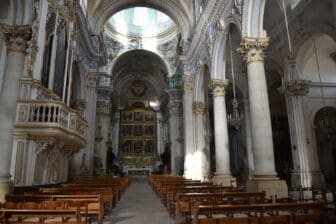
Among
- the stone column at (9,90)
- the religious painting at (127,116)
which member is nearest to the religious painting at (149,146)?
the religious painting at (127,116)

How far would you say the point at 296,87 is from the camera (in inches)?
509

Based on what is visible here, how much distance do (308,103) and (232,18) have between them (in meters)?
7.67

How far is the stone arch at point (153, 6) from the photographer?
19.5m

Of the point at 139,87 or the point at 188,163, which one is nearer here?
the point at 188,163

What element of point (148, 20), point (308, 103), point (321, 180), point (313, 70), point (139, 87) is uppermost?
point (148, 20)

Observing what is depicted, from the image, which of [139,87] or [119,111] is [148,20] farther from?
[119,111]

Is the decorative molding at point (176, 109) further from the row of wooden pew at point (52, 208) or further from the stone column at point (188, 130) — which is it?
the row of wooden pew at point (52, 208)

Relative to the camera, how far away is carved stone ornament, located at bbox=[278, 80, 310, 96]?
1290 centimetres

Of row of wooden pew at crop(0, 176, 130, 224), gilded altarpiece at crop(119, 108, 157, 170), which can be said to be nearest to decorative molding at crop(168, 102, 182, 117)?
gilded altarpiece at crop(119, 108, 157, 170)

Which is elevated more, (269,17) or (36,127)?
(269,17)

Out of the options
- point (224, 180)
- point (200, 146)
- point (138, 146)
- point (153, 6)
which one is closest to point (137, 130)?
point (138, 146)

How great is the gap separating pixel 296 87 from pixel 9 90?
41.0ft

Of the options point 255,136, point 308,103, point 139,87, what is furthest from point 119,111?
point 255,136

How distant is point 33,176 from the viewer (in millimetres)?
8336
